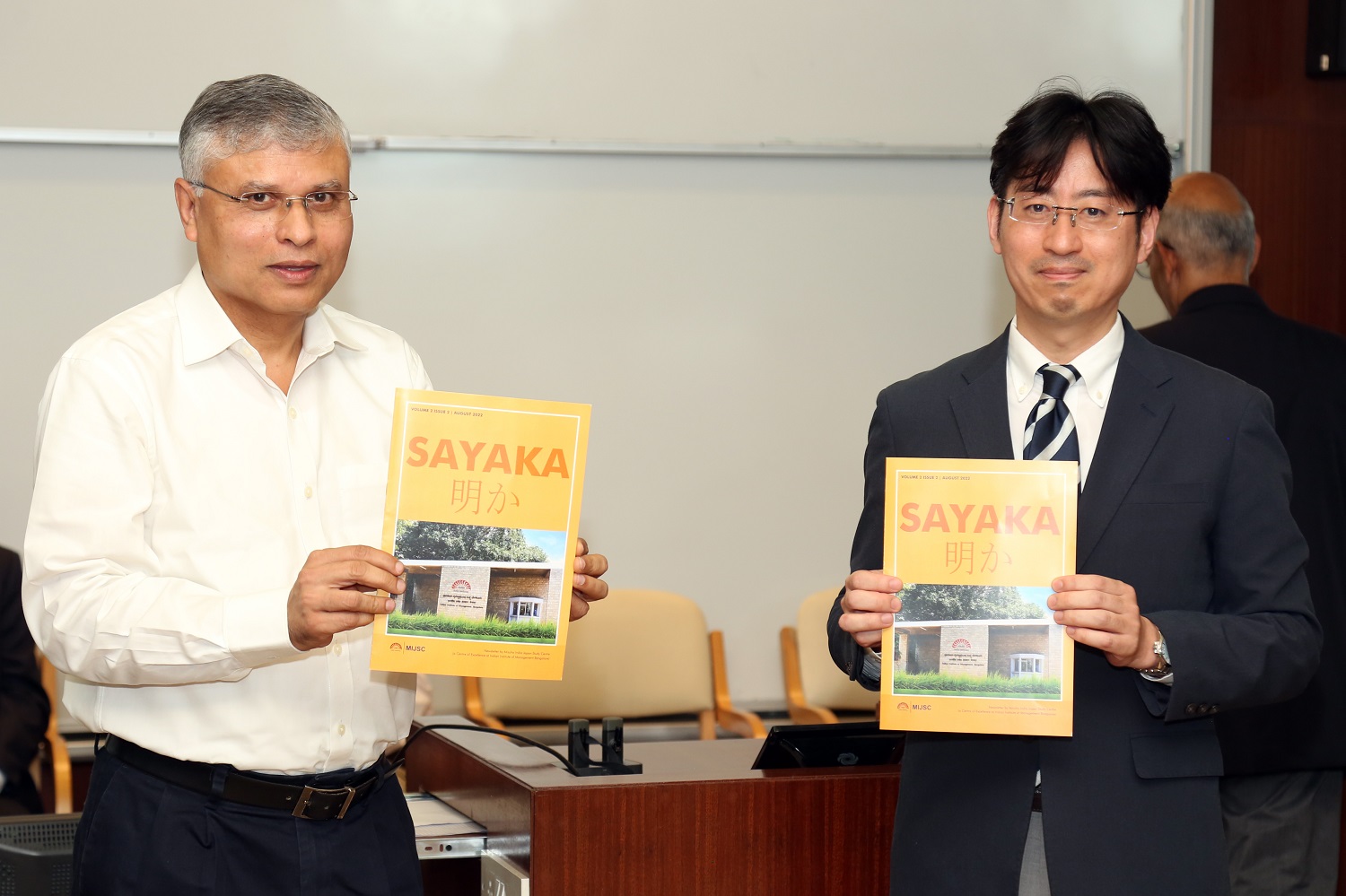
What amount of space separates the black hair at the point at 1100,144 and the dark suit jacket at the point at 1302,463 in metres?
1.41

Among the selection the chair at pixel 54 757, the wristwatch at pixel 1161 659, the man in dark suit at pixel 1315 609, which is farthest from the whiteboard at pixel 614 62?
the wristwatch at pixel 1161 659

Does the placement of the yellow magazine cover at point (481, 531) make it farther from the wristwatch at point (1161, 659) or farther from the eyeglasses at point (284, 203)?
the wristwatch at point (1161, 659)

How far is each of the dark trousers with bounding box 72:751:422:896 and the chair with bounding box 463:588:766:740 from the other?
2.12 m

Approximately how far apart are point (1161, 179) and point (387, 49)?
2891mm

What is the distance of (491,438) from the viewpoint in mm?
1996

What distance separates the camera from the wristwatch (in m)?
1.85

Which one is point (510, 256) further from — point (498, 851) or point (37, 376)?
point (498, 851)

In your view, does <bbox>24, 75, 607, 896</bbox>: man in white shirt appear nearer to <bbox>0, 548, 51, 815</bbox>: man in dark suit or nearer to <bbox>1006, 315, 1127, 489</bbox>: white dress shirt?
<bbox>1006, 315, 1127, 489</bbox>: white dress shirt

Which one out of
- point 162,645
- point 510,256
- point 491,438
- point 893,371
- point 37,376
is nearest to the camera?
point 162,645

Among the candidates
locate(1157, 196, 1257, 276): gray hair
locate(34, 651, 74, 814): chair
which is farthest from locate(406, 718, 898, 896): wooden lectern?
locate(1157, 196, 1257, 276): gray hair

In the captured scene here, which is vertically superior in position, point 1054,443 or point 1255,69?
point 1255,69

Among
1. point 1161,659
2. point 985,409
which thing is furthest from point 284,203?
point 1161,659

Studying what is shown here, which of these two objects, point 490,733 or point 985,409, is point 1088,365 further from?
point 490,733

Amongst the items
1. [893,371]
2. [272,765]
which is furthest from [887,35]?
[272,765]
